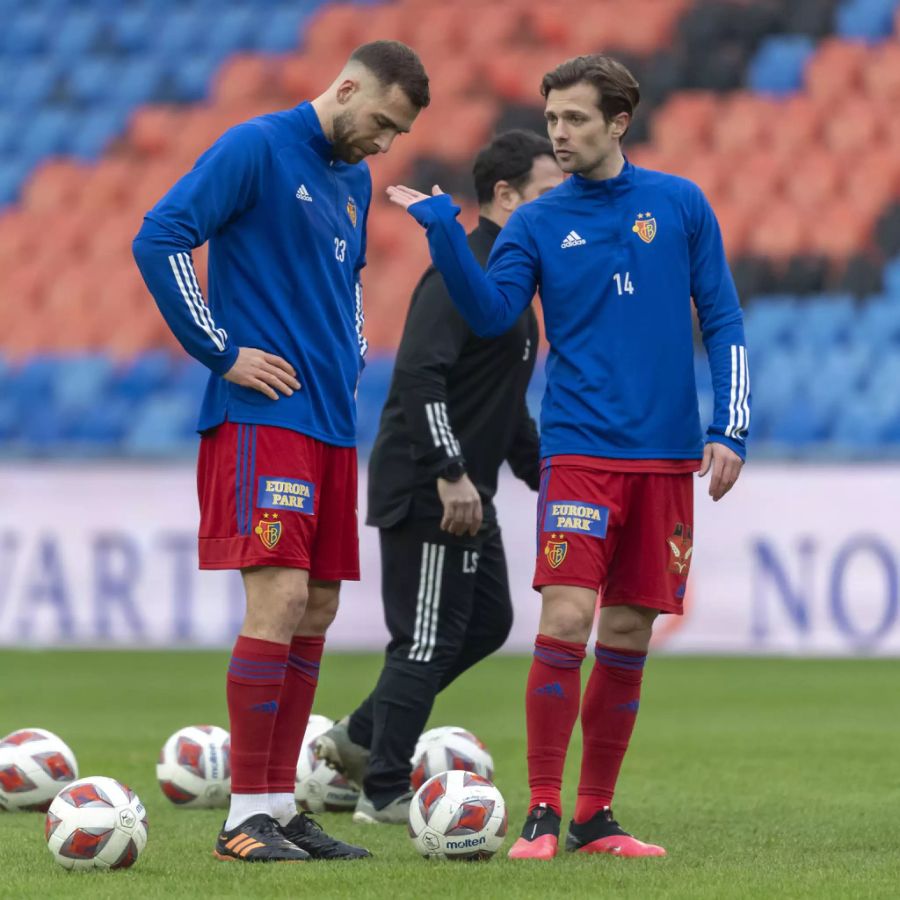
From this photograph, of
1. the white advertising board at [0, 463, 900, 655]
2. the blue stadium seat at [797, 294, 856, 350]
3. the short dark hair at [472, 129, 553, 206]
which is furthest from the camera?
the blue stadium seat at [797, 294, 856, 350]

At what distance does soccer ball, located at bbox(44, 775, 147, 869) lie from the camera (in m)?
4.23

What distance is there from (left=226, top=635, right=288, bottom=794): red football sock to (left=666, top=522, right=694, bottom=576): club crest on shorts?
102 centimetres

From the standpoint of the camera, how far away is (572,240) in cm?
468

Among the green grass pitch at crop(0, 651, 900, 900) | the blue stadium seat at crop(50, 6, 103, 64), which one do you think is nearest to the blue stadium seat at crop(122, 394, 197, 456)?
the green grass pitch at crop(0, 651, 900, 900)

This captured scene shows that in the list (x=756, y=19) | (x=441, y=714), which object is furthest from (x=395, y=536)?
(x=756, y=19)

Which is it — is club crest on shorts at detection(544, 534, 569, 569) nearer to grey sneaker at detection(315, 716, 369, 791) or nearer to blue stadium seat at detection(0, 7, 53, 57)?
grey sneaker at detection(315, 716, 369, 791)

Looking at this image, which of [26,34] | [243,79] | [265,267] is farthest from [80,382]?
[265,267]

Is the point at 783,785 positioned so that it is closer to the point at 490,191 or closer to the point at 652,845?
the point at 652,845

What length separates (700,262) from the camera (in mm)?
4715

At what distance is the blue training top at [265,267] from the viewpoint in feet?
14.2

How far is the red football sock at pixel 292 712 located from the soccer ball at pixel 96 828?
15.9 inches

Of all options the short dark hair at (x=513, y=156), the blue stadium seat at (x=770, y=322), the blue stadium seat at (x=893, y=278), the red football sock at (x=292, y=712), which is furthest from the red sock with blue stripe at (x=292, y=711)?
the blue stadium seat at (x=893, y=278)

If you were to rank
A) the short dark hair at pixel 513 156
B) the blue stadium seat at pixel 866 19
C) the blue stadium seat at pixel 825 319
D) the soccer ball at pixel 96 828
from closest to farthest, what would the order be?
the soccer ball at pixel 96 828 → the short dark hair at pixel 513 156 → the blue stadium seat at pixel 825 319 → the blue stadium seat at pixel 866 19

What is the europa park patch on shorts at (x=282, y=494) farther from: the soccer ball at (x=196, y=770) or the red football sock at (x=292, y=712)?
the soccer ball at (x=196, y=770)
